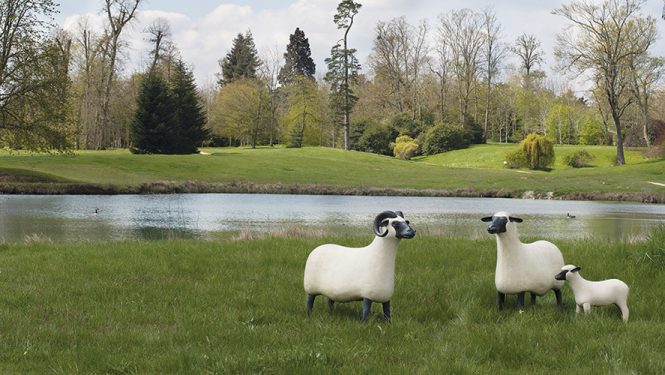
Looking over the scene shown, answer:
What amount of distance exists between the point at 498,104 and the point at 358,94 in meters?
23.4

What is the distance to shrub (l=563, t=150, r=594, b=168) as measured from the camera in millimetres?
69000

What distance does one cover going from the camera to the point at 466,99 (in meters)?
87.2

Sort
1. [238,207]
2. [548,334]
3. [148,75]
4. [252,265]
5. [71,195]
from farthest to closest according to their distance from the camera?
[148,75] → [71,195] → [238,207] → [252,265] → [548,334]

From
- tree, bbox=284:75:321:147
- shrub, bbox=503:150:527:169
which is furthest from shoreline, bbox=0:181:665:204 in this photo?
tree, bbox=284:75:321:147

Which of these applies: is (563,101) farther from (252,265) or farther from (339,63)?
(252,265)

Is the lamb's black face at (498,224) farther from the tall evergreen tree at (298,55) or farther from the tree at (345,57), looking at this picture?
the tall evergreen tree at (298,55)

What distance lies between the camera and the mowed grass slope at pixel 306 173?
154 feet

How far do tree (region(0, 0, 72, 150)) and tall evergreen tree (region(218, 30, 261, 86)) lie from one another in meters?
82.6

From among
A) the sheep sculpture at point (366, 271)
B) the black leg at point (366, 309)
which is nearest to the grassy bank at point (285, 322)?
the black leg at point (366, 309)

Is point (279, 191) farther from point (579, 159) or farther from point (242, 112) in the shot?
point (242, 112)

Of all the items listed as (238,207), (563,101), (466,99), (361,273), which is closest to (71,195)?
(238,207)

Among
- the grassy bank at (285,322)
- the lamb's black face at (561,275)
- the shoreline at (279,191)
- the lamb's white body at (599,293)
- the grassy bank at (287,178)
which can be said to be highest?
the grassy bank at (287,178)

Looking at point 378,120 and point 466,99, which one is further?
point 378,120

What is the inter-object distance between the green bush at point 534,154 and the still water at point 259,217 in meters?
29.2
